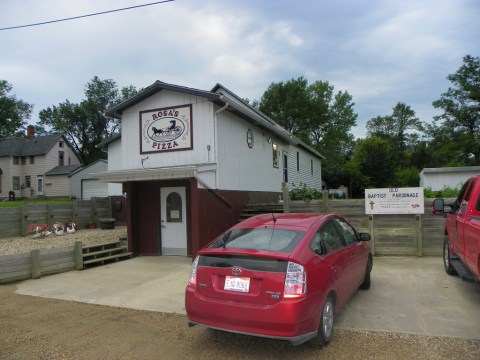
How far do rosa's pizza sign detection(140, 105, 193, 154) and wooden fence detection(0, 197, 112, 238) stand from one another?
7.37m

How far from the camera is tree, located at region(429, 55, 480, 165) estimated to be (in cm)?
3531

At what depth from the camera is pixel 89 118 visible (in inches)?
2319

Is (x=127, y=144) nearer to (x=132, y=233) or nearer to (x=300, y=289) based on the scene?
(x=132, y=233)

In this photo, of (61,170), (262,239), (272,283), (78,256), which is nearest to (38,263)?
(78,256)

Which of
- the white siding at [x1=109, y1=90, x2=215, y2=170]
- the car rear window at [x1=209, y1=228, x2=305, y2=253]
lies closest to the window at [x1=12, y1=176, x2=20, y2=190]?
the white siding at [x1=109, y1=90, x2=215, y2=170]

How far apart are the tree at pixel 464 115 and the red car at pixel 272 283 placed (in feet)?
118

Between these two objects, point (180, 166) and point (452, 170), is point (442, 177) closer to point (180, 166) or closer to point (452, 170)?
point (452, 170)

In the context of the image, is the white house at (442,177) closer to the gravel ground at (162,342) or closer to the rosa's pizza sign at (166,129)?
Result: the rosa's pizza sign at (166,129)

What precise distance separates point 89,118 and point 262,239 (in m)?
59.7

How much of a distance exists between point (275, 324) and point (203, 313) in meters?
0.88

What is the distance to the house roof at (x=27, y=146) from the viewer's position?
42.5 meters

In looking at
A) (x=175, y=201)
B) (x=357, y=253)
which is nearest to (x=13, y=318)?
(x=357, y=253)

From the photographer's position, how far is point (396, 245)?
1046cm

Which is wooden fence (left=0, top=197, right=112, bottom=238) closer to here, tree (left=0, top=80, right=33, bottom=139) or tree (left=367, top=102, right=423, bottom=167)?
tree (left=0, top=80, right=33, bottom=139)
